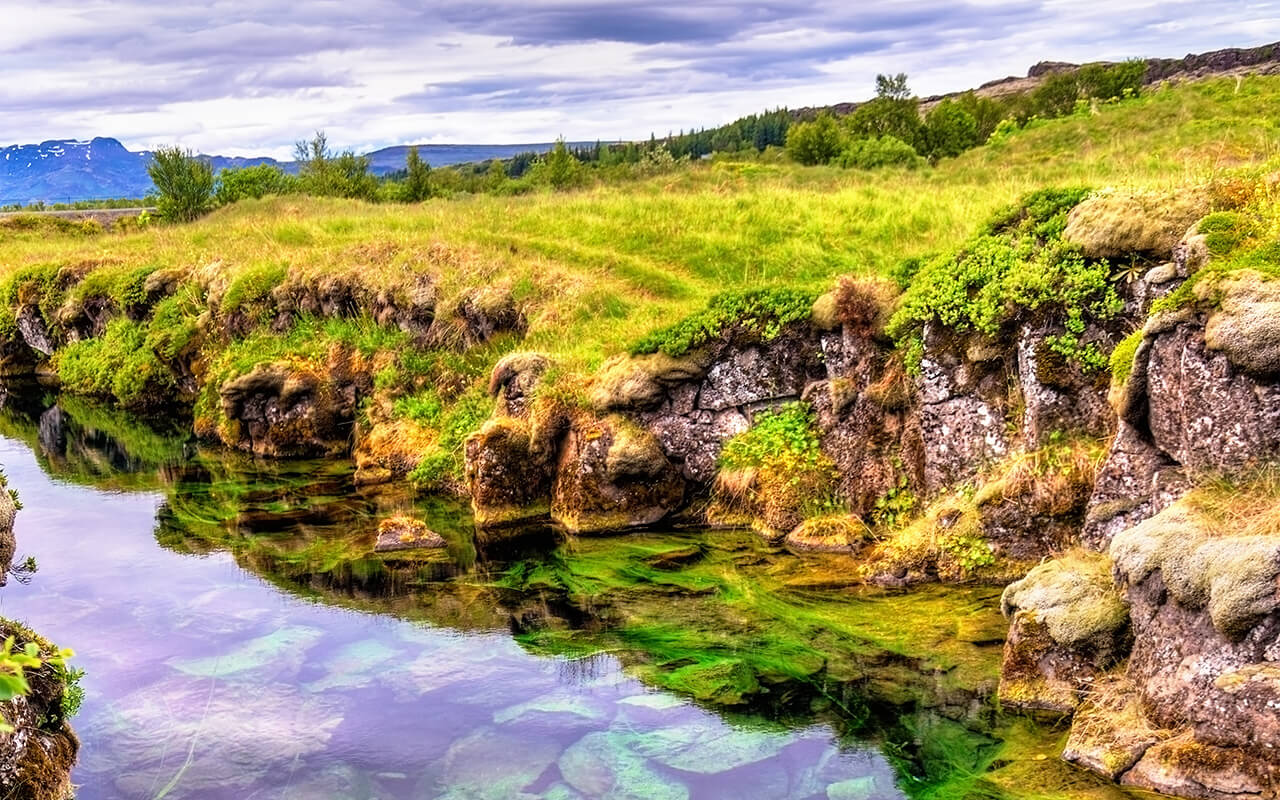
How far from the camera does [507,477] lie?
56.5 feet

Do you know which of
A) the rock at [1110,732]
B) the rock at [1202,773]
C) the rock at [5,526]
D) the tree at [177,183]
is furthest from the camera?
the tree at [177,183]

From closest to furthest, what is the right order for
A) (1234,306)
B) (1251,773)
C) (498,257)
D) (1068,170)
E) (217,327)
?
(1251,773)
(1234,306)
(1068,170)
(498,257)
(217,327)

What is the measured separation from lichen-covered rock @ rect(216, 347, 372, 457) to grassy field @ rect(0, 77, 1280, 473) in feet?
3.27

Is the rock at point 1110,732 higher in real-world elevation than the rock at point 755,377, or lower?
lower

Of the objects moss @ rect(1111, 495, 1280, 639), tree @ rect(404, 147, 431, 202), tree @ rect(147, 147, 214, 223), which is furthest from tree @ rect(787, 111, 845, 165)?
moss @ rect(1111, 495, 1280, 639)

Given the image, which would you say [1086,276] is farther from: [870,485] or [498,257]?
[498,257]

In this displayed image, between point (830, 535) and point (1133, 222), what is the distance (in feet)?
18.4

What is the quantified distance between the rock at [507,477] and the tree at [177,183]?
32.8m

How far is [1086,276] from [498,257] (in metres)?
14.0

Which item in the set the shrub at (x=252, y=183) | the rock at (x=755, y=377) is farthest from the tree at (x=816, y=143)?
the rock at (x=755, y=377)

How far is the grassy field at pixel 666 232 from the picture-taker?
1981 cm

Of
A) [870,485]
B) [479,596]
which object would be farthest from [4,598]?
[870,485]

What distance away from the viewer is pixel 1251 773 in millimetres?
7863

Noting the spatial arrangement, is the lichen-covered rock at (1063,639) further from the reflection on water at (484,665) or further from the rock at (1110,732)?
the reflection on water at (484,665)
